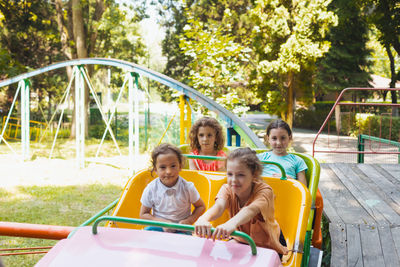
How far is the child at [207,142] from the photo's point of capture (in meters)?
3.52

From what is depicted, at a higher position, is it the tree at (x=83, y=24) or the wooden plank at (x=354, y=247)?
the tree at (x=83, y=24)

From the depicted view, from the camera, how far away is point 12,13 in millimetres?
15406

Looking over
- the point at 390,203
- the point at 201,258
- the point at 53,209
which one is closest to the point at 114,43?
the point at 53,209

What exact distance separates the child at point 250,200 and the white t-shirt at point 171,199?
17.0 inches

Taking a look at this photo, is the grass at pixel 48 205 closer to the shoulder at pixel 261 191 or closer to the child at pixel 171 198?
the child at pixel 171 198

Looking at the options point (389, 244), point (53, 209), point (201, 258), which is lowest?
point (53, 209)

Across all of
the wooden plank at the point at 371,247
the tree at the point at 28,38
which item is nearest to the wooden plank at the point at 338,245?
the wooden plank at the point at 371,247

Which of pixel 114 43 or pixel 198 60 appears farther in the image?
pixel 114 43

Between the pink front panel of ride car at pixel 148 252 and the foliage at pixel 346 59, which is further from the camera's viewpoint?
the foliage at pixel 346 59

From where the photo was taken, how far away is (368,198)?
A: 4.50 m

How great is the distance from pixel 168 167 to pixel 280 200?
0.82 m

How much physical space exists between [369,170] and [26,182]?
6.51m

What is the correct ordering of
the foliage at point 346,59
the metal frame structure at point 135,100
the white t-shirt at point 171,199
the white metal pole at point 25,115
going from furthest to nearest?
the foliage at point 346,59 → the white metal pole at point 25,115 → the metal frame structure at point 135,100 → the white t-shirt at point 171,199

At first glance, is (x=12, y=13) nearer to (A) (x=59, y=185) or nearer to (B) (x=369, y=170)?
(A) (x=59, y=185)
